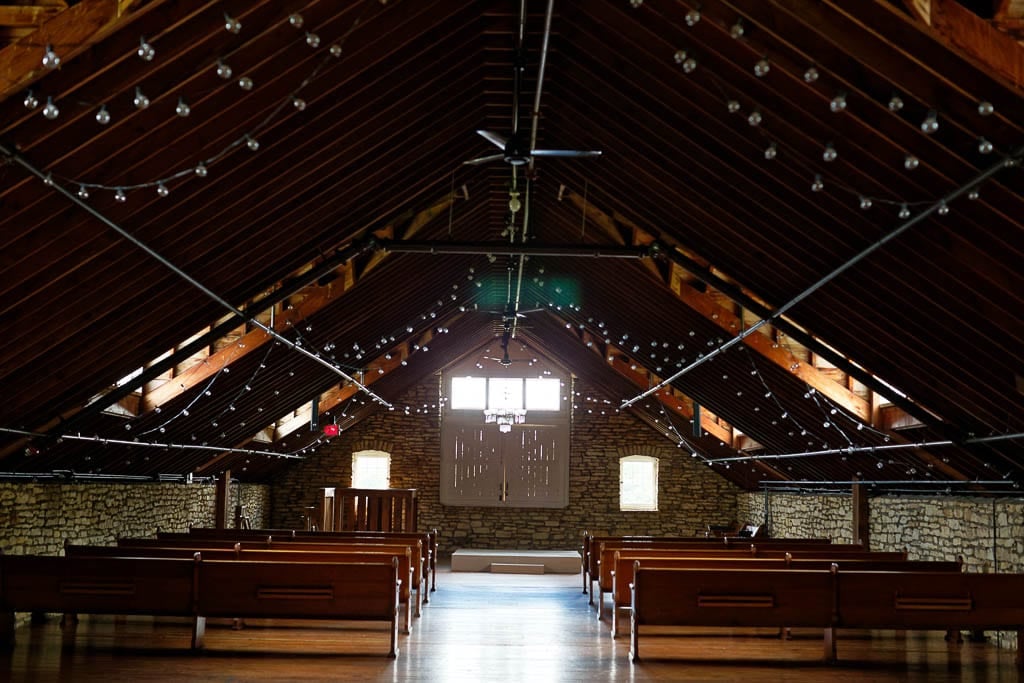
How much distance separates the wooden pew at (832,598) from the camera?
823cm

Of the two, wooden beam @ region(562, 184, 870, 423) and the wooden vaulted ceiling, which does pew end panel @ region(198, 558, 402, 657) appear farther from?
wooden beam @ region(562, 184, 870, 423)

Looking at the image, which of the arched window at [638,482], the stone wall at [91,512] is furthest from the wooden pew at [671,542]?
the arched window at [638,482]

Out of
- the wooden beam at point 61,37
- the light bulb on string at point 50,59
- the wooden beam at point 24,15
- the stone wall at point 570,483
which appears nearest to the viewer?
the light bulb on string at point 50,59

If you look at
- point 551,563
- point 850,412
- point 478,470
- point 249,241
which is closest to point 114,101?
point 249,241

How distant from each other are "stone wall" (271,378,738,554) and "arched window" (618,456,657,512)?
16 cm

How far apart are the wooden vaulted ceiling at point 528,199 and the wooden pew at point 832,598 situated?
4.45 ft

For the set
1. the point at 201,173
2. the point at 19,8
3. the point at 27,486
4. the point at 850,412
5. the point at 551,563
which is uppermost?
the point at 19,8

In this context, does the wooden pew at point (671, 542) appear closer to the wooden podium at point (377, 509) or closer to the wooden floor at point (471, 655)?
the wooden floor at point (471, 655)

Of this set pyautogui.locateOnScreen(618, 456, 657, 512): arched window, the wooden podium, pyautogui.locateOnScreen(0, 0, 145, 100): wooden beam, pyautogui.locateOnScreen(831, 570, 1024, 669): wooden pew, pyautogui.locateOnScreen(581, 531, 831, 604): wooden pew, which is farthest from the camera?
pyautogui.locateOnScreen(618, 456, 657, 512): arched window

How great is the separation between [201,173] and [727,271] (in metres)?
5.44

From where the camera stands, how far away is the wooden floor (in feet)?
24.3

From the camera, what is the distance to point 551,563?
17.3 m

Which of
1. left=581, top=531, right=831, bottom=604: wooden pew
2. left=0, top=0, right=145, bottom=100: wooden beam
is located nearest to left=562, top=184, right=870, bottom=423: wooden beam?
left=581, top=531, right=831, bottom=604: wooden pew

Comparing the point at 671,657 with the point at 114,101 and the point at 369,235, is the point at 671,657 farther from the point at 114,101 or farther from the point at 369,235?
the point at 114,101
